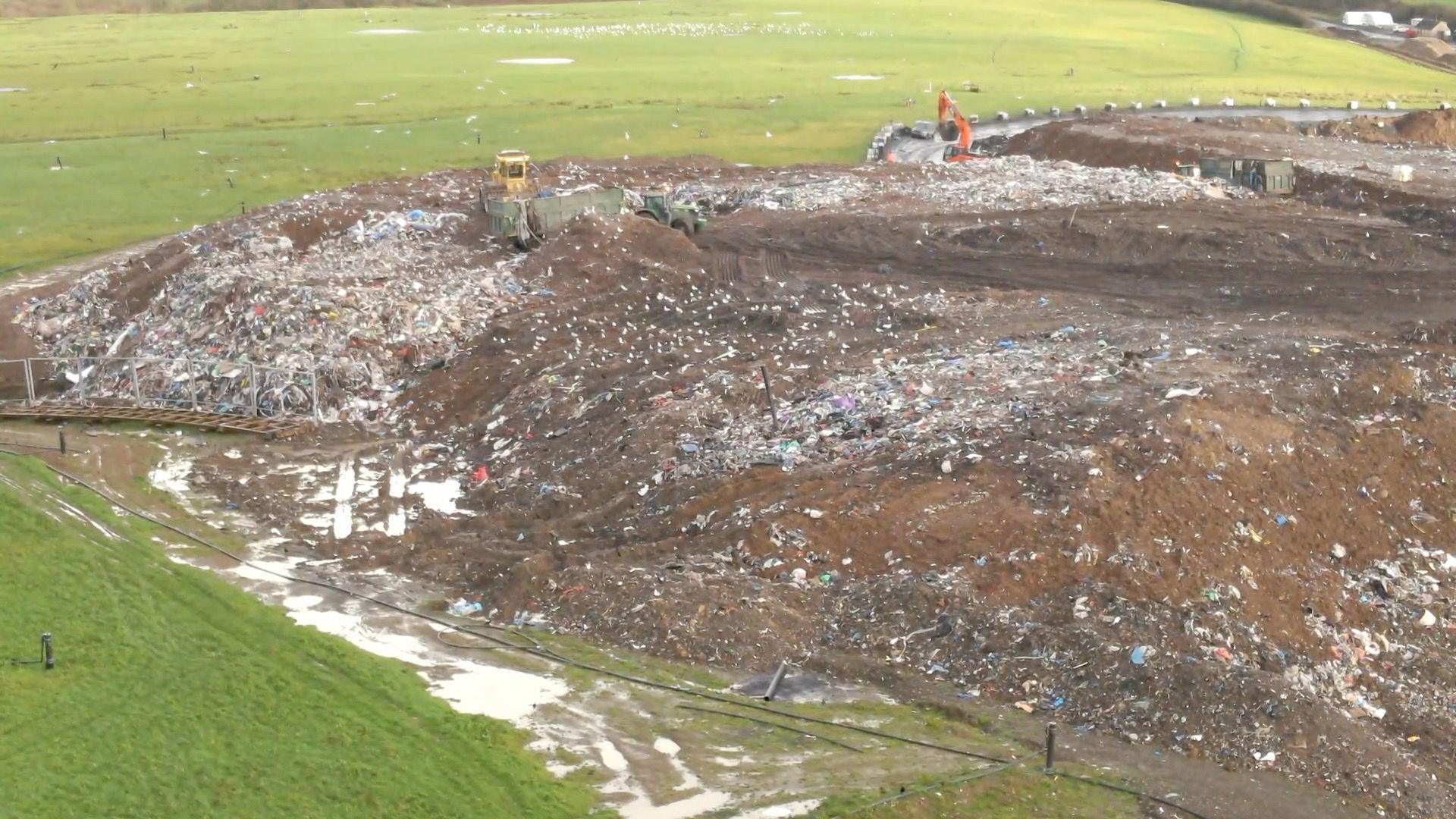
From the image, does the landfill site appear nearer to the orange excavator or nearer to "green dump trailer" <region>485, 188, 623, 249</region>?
"green dump trailer" <region>485, 188, 623, 249</region>

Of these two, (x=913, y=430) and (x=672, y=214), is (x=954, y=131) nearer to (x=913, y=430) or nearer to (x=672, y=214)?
(x=672, y=214)

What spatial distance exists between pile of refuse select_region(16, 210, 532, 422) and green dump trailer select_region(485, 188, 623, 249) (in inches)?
33.4

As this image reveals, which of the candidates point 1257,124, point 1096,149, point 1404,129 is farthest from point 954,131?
point 1404,129

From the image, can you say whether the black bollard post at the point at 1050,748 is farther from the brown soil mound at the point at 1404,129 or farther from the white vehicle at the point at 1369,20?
the white vehicle at the point at 1369,20

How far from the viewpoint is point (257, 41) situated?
83.9m

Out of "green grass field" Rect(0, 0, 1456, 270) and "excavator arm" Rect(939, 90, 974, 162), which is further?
"green grass field" Rect(0, 0, 1456, 270)

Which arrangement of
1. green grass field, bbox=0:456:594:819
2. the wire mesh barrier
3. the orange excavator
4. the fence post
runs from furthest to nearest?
1. the orange excavator
2. the wire mesh barrier
3. the fence post
4. green grass field, bbox=0:456:594:819

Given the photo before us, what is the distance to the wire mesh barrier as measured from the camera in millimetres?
26266

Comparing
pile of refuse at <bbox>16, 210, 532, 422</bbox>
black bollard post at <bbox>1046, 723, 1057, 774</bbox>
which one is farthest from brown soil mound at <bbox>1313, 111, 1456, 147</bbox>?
black bollard post at <bbox>1046, 723, 1057, 774</bbox>

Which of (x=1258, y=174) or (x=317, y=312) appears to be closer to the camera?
(x=317, y=312)

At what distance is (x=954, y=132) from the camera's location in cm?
4838

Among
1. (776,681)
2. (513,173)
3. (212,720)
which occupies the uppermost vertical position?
(513,173)

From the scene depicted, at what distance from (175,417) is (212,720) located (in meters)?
12.3

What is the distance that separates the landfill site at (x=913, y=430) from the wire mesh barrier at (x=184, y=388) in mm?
130
